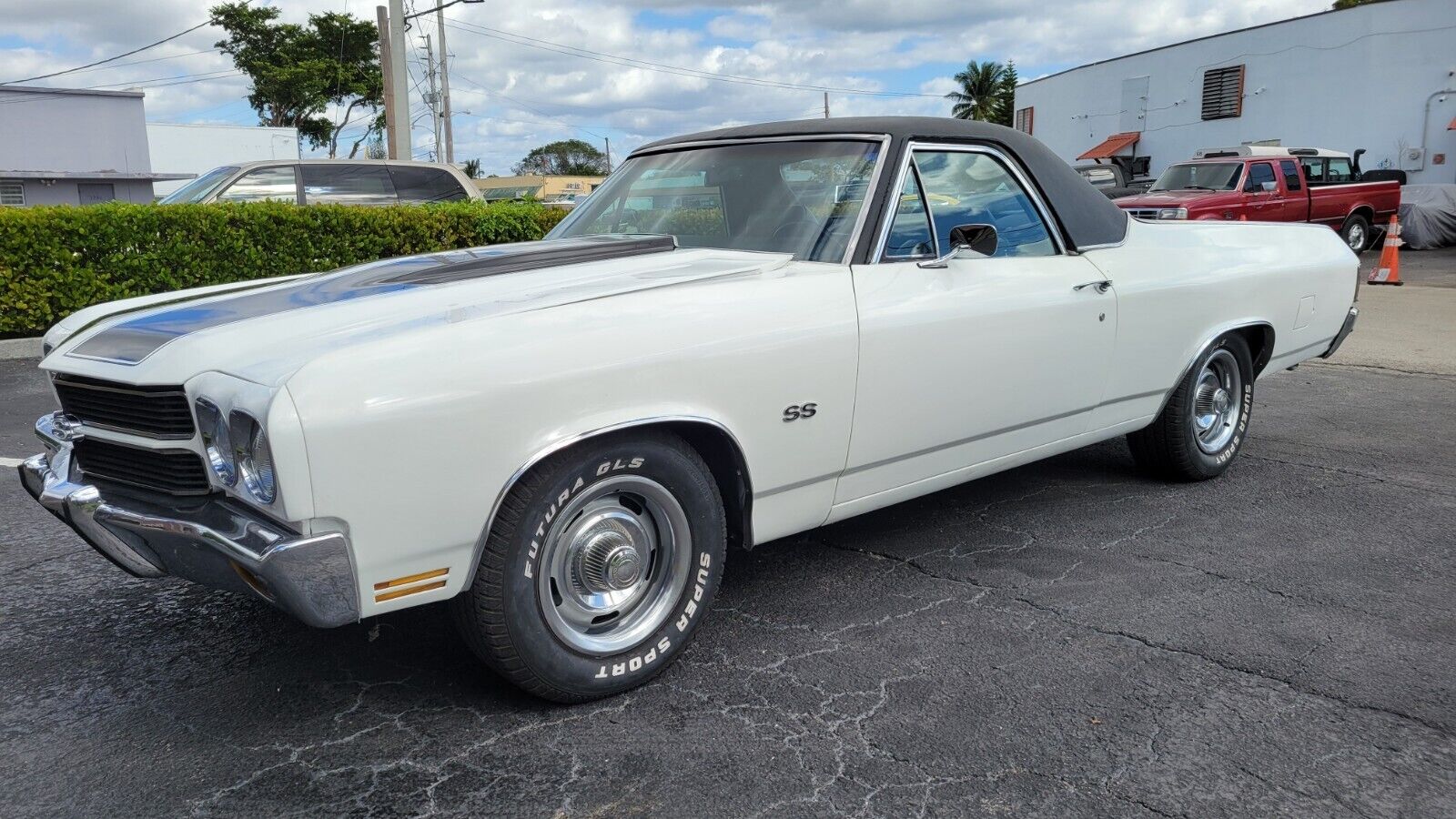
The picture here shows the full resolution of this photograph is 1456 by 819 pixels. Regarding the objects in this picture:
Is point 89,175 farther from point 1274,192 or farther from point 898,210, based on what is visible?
point 898,210

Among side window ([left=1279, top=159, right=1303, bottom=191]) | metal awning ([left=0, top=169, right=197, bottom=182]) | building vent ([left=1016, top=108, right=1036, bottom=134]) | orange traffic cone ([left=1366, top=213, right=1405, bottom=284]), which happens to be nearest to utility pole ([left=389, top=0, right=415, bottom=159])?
side window ([left=1279, top=159, right=1303, bottom=191])

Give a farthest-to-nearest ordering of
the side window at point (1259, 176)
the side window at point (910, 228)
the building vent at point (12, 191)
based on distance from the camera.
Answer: the building vent at point (12, 191) < the side window at point (1259, 176) < the side window at point (910, 228)

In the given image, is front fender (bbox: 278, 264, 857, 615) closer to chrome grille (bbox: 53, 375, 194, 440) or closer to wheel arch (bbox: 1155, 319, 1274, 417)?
chrome grille (bbox: 53, 375, 194, 440)

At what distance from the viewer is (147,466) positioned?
9.07 feet

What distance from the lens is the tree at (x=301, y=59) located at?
47.3 metres

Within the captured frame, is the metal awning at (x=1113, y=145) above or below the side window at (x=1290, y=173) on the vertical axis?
above

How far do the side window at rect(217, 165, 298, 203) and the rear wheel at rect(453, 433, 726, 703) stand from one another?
9194 millimetres

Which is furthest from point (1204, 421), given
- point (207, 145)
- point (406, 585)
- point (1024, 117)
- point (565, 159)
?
point (565, 159)

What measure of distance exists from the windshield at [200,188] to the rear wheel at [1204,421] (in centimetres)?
943

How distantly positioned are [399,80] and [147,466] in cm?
1671

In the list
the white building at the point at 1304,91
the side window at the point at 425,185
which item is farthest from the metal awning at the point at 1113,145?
the side window at the point at 425,185

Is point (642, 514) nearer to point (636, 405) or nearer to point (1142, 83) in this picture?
point (636, 405)

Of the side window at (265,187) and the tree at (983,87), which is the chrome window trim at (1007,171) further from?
the tree at (983,87)

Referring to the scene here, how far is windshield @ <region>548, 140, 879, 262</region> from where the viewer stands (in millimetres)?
3602
